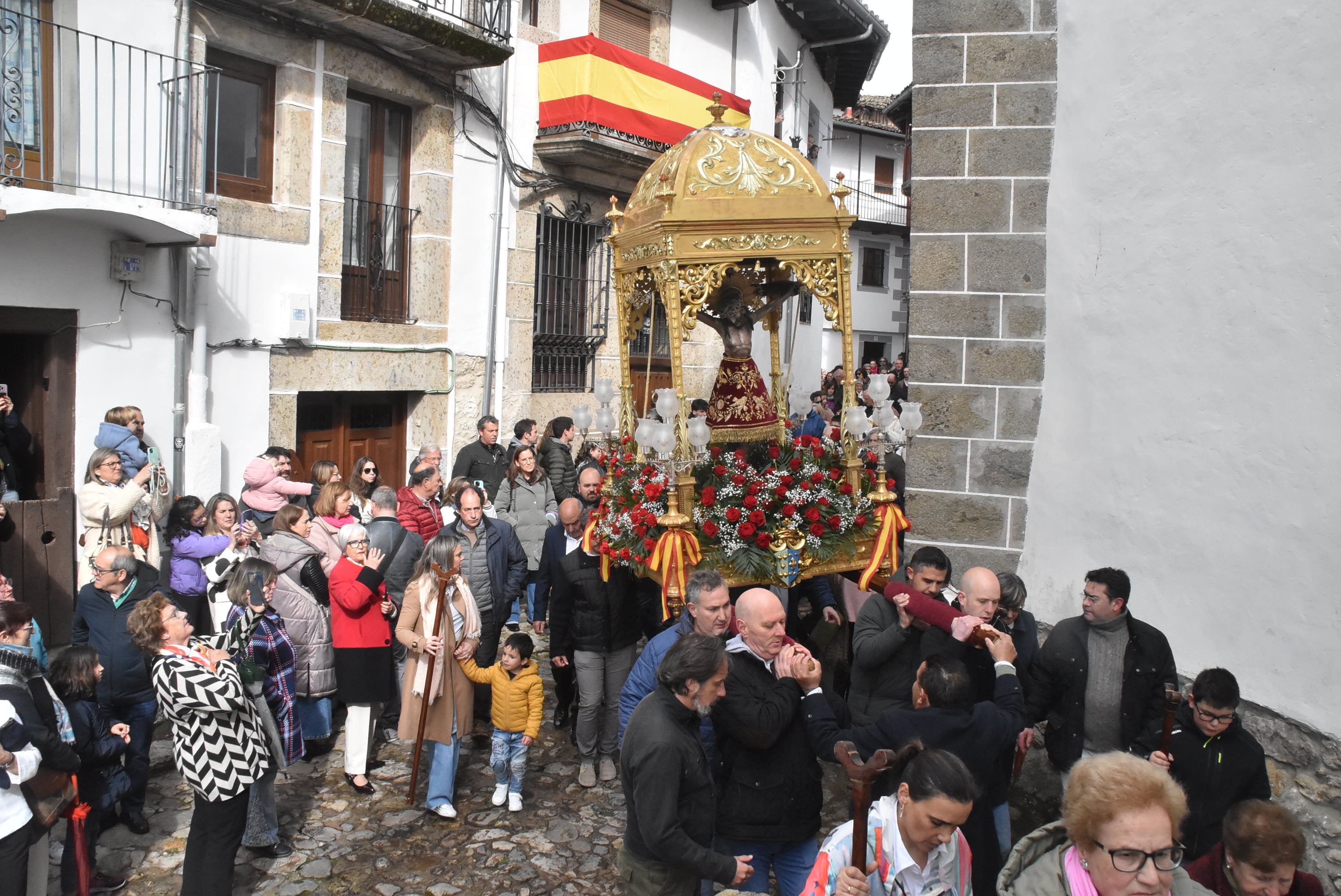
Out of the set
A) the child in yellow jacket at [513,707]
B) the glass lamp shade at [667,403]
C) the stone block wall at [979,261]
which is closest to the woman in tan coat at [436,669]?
the child in yellow jacket at [513,707]

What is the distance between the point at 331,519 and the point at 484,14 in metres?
6.05

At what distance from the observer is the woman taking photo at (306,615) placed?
17.7 feet

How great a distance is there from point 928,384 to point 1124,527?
1.36 metres

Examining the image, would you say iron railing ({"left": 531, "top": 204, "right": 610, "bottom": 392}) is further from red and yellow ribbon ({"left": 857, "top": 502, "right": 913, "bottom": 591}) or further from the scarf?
the scarf

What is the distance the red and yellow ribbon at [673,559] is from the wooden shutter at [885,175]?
25.0 meters

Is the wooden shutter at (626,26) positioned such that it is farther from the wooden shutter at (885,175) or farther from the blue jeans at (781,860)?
the wooden shutter at (885,175)

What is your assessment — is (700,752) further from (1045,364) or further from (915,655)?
(1045,364)

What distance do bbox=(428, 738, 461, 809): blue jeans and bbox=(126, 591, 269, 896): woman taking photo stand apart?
1096 mm

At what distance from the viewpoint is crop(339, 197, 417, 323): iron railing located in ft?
31.7

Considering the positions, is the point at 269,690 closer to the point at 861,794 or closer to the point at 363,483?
the point at 363,483

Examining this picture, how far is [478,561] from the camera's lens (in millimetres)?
5871

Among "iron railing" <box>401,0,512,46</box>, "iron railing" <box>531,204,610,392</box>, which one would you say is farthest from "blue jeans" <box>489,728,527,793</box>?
"iron railing" <box>401,0,512,46</box>

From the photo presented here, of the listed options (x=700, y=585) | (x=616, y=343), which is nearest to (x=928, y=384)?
(x=700, y=585)

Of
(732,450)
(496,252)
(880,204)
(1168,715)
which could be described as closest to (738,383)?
(732,450)
